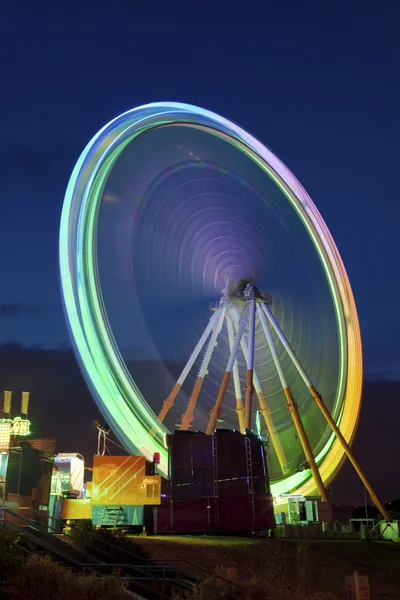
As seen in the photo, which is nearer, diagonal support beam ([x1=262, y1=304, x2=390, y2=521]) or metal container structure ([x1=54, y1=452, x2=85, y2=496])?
diagonal support beam ([x1=262, y1=304, x2=390, y2=521])

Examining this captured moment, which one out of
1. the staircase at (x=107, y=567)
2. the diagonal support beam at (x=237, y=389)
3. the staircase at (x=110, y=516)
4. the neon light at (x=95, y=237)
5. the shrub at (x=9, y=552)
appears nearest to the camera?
the shrub at (x=9, y=552)

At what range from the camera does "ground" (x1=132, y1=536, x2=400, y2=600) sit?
1501 centimetres

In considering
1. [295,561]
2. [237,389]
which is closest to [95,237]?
[237,389]

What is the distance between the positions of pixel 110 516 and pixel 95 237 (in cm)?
1166

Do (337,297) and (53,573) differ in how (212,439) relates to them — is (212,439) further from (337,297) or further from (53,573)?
(53,573)

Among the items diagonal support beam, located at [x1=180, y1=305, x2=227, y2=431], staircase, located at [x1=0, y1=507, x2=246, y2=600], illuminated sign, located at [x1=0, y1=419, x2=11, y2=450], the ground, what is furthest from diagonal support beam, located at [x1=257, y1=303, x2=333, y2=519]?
staircase, located at [x1=0, y1=507, x2=246, y2=600]

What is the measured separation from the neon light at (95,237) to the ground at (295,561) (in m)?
9.37

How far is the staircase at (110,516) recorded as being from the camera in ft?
79.1

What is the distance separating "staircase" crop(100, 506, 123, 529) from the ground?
20.1 feet

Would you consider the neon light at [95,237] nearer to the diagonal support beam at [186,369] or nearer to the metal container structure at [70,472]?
the diagonal support beam at [186,369]

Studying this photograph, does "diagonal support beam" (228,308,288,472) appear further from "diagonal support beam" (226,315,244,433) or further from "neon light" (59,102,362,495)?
"neon light" (59,102,362,495)

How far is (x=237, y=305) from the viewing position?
33125 millimetres

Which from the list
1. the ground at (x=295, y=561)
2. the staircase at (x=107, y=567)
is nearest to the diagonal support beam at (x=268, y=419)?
the ground at (x=295, y=561)

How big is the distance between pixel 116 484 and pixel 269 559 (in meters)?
10.5
